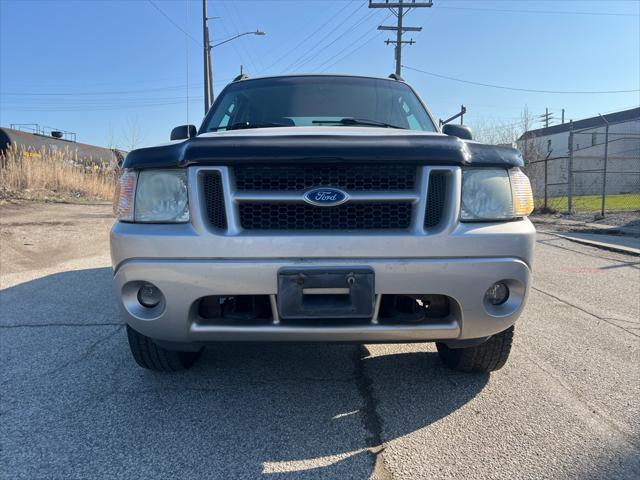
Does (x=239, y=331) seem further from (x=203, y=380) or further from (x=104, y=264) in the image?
(x=104, y=264)

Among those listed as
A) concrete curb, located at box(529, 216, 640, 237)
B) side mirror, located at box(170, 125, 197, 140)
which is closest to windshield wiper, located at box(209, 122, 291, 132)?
side mirror, located at box(170, 125, 197, 140)

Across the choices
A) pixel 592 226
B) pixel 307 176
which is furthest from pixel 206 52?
pixel 307 176

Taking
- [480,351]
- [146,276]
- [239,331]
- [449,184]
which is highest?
[449,184]

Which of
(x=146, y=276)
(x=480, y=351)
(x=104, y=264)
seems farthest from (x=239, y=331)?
(x=104, y=264)

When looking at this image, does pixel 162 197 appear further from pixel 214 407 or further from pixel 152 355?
pixel 214 407

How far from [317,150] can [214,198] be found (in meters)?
0.55

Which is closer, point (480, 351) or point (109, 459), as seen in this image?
point (109, 459)

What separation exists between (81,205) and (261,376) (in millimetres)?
11796

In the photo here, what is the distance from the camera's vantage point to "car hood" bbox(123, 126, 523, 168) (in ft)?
7.20

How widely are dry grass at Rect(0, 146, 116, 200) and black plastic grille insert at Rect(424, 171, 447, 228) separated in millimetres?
12001

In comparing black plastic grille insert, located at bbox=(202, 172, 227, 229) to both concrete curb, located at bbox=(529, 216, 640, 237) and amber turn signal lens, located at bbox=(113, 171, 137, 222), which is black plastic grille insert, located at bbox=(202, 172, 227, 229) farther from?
concrete curb, located at bbox=(529, 216, 640, 237)

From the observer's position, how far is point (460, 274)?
2.18 metres

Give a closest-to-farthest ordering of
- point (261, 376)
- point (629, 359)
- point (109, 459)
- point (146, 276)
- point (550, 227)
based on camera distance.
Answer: point (109, 459) → point (146, 276) → point (261, 376) → point (629, 359) → point (550, 227)

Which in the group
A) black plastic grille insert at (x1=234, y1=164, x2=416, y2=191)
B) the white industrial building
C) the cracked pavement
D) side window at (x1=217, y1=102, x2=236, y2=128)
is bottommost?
the cracked pavement
